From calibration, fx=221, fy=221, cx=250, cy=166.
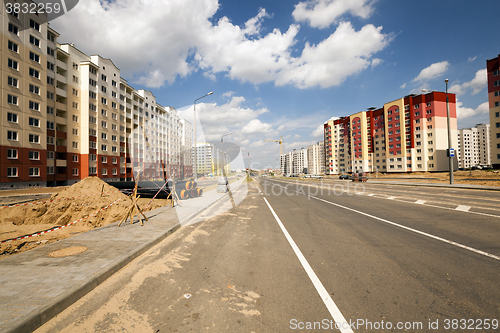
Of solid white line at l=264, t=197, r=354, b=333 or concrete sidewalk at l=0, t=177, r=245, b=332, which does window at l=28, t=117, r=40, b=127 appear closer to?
concrete sidewalk at l=0, t=177, r=245, b=332

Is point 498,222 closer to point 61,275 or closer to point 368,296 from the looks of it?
point 368,296

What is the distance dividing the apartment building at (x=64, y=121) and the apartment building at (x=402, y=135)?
61199 mm

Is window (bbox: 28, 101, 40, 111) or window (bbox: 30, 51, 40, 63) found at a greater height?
window (bbox: 30, 51, 40, 63)

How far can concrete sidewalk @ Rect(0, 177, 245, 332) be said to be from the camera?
295 cm

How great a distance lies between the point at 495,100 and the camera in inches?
1940

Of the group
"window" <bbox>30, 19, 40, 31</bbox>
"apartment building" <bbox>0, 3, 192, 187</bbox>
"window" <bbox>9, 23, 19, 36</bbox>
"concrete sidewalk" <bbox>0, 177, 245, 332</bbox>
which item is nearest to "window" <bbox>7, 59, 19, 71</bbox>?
"apartment building" <bbox>0, 3, 192, 187</bbox>

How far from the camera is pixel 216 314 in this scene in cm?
296

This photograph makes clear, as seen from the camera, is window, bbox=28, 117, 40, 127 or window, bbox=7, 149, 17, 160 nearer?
window, bbox=7, 149, 17, 160

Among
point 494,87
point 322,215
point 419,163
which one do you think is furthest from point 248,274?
point 419,163

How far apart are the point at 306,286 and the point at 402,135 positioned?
85.9 m

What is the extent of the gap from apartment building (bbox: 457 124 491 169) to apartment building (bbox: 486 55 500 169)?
312ft

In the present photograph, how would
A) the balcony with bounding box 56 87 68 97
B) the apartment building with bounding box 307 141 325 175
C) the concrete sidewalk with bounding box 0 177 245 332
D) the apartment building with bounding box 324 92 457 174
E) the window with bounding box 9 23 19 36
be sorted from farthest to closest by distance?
the apartment building with bounding box 307 141 325 175 → the apartment building with bounding box 324 92 457 174 → the balcony with bounding box 56 87 68 97 → the window with bounding box 9 23 19 36 → the concrete sidewalk with bounding box 0 177 245 332

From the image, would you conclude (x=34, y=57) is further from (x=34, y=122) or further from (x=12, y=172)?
(x=12, y=172)

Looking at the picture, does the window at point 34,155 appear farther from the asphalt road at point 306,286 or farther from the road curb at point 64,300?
the road curb at point 64,300
